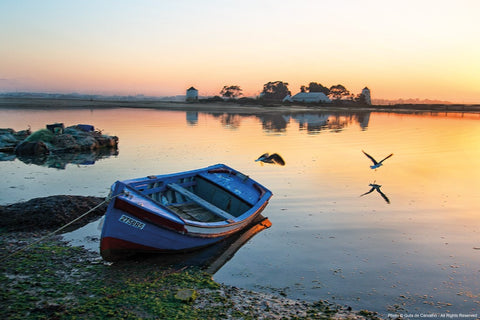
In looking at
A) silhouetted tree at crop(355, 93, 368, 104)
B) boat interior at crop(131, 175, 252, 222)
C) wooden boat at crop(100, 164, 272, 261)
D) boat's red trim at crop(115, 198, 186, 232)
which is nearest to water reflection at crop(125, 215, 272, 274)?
wooden boat at crop(100, 164, 272, 261)

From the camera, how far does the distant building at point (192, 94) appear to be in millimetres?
131375

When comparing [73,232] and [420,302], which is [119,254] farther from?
[420,302]

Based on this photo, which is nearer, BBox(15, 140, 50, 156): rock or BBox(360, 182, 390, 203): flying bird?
BBox(360, 182, 390, 203): flying bird

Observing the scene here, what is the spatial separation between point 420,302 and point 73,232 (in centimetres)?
830

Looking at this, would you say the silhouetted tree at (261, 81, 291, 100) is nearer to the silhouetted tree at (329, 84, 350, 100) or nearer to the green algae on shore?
Result: the silhouetted tree at (329, 84, 350, 100)

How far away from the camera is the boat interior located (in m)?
9.67

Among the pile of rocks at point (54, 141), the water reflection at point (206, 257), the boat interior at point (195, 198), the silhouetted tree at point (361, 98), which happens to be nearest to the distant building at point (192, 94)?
the silhouetted tree at point (361, 98)

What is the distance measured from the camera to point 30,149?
21297 millimetres

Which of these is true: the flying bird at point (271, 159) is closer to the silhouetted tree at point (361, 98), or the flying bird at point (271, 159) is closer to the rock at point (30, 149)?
the rock at point (30, 149)

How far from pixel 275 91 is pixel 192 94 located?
116 ft

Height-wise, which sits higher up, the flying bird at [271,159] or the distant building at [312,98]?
the distant building at [312,98]

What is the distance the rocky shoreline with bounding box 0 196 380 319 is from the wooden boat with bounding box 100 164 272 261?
0.57 metres

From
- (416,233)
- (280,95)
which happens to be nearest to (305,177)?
(416,233)

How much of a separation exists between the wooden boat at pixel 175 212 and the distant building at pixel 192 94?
122790mm
